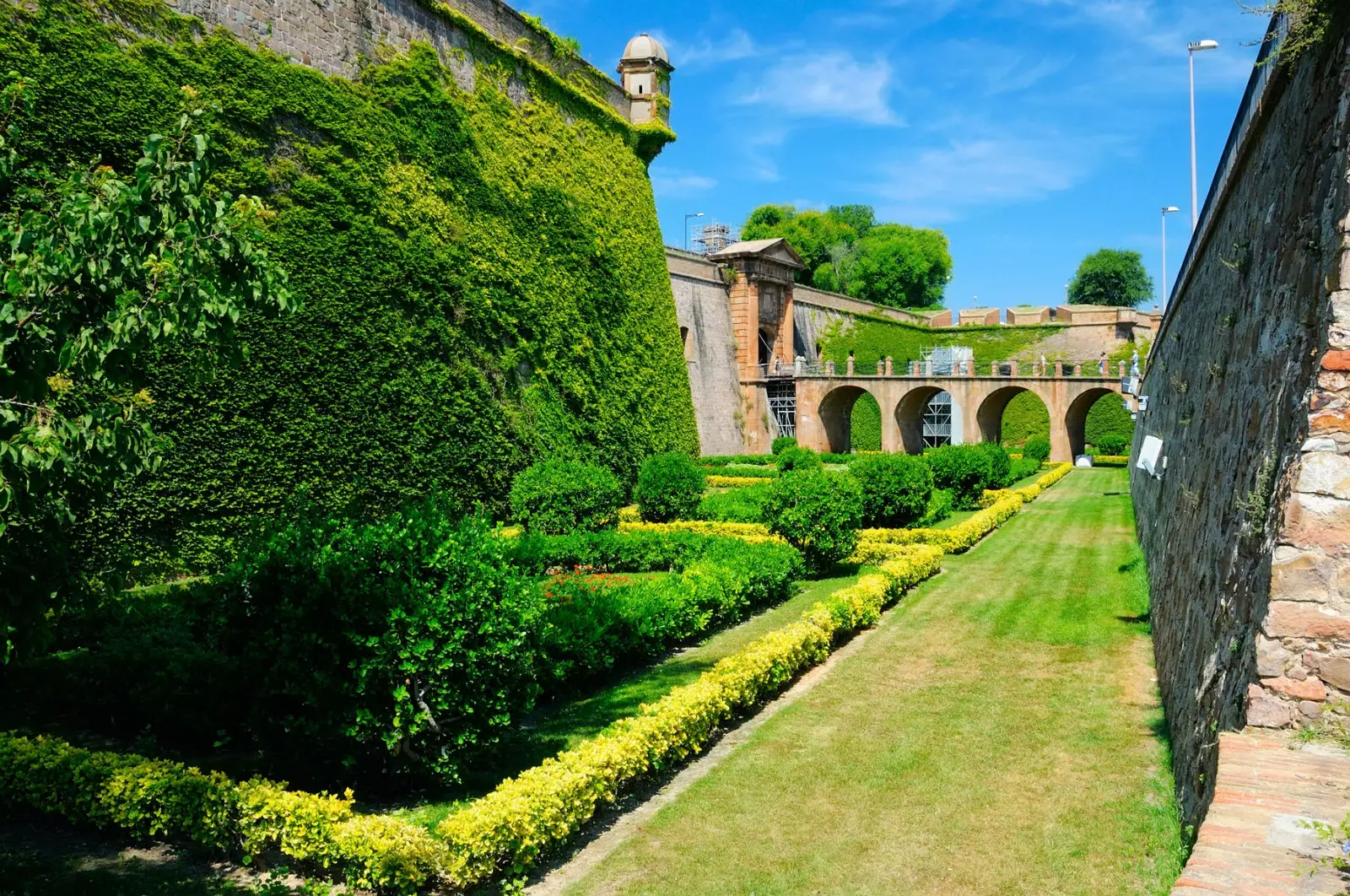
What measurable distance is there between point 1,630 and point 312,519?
201 cm

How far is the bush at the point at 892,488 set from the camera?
17828 millimetres

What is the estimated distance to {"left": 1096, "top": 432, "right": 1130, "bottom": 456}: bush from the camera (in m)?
39.3

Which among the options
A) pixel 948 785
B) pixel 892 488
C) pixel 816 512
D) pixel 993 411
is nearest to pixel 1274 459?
pixel 948 785

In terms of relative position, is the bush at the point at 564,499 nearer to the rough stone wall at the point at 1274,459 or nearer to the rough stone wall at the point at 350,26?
the rough stone wall at the point at 350,26

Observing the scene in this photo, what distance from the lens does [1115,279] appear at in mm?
60562

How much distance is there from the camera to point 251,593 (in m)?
5.90

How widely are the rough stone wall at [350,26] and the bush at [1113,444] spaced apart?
29.2 metres

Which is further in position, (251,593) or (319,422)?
(319,422)

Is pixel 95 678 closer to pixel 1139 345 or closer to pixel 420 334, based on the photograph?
pixel 420 334

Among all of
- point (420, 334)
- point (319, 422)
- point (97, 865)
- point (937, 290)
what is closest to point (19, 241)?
point (97, 865)

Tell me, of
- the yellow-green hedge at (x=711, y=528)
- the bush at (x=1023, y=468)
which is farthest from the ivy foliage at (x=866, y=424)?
the yellow-green hedge at (x=711, y=528)

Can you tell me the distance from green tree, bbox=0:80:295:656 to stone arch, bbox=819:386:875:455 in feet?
117

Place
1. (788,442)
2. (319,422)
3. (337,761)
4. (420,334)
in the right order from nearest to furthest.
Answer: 1. (337,761)
2. (319,422)
3. (420,334)
4. (788,442)

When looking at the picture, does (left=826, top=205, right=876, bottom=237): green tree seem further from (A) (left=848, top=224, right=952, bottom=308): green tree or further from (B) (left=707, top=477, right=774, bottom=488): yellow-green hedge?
(B) (left=707, top=477, right=774, bottom=488): yellow-green hedge
